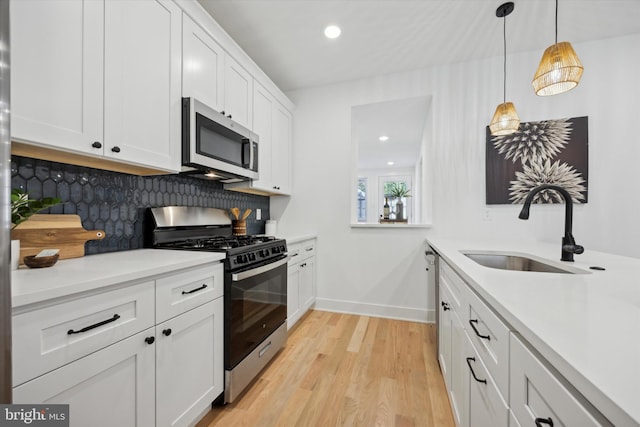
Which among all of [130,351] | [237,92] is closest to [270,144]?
[237,92]

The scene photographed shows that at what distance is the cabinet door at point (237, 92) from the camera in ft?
6.58

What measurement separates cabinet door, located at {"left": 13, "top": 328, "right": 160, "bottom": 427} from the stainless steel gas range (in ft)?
1.49

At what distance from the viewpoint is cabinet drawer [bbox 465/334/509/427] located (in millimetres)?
740

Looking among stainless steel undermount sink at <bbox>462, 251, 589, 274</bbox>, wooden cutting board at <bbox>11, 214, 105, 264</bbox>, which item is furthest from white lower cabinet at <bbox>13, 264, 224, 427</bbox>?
stainless steel undermount sink at <bbox>462, 251, 589, 274</bbox>

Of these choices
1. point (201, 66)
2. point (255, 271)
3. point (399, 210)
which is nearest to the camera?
point (255, 271)

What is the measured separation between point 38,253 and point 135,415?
2.47 feet

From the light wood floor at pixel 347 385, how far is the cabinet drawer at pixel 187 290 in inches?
27.2

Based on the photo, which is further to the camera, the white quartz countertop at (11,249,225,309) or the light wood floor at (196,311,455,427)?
the light wood floor at (196,311,455,427)

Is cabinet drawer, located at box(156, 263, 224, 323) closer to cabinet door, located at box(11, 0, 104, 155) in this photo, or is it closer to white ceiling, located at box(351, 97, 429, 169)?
cabinet door, located at box(11, 0, 104, 155)

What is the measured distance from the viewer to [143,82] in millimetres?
1369

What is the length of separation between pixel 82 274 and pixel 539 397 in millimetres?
1350

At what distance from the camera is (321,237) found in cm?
308

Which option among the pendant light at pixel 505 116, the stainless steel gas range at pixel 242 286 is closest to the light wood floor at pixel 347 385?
the stainless steel gas range at pixel 242 286

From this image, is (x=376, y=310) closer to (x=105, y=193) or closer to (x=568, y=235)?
(x=568, y=235)
